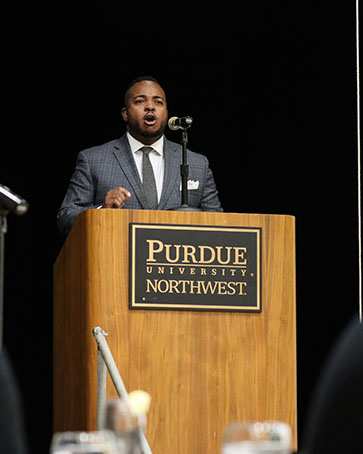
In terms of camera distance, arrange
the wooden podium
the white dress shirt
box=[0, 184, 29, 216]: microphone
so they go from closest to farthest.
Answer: box=[0, 184, 29, 216]: microphone
the wooden podium
the white dress shirt

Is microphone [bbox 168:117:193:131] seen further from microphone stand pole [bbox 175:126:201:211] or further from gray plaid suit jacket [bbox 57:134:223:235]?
gray plaid suit jacket [bbox 57:134:223:235]

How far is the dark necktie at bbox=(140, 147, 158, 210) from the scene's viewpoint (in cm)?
433

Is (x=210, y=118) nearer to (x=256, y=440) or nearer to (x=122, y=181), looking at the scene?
(x=122, y=181)

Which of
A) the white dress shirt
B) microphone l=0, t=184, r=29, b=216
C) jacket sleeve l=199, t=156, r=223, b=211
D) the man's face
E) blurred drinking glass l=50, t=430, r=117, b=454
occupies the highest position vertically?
the man's face

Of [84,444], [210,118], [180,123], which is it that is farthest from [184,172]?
[84,444]

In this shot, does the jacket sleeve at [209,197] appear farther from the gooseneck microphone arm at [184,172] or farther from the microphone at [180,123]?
the microphone at [180,123]

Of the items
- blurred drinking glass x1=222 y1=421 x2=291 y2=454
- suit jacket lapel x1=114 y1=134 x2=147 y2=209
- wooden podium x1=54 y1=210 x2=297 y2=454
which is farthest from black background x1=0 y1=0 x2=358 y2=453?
blurred drinking glass x1=222 y1=421 x2=291 y2=454

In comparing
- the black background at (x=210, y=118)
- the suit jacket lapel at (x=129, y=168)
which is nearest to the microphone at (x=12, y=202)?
the suit jacket lapel at (x=129, y=168)

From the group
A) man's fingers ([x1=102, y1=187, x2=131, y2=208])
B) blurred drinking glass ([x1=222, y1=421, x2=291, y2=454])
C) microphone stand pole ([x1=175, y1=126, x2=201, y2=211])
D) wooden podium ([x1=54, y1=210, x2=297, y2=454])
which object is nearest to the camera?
blurred drinking glass ([x1=222, y1=421, x2=291, y2=454])

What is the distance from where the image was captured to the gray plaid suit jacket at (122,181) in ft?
14.2

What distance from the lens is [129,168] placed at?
4.41m

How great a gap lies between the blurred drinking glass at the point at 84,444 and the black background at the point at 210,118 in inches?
166

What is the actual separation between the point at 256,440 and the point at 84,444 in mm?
208

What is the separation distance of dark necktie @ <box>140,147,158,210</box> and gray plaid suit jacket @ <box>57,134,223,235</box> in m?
0.02
